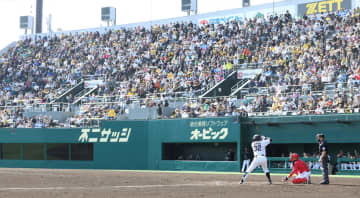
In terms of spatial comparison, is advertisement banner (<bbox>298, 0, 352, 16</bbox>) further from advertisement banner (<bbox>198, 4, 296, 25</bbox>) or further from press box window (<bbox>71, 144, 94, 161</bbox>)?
Answer: press box window (<bbox>71, 144, 94, 161</bbox>)

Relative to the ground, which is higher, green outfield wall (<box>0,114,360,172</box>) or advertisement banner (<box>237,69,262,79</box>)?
advertisement banner (<box>237,69,262,79</box>)

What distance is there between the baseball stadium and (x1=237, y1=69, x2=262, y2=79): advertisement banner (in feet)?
0.22

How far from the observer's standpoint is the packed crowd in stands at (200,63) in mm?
31094

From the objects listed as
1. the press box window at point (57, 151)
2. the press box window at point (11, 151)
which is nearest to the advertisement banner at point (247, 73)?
the press box window at point (57, 151)

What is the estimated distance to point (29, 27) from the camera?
6016 centimetres

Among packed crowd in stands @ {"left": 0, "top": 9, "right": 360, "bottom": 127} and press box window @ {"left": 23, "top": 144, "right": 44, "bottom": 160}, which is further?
press box window @ {"left": 23, "top": 144, "right": 44, "bottom": 160}

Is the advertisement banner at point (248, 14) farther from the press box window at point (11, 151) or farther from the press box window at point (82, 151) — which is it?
the press box window at point (11, 151)

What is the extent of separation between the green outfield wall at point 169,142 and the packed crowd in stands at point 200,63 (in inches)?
36.2

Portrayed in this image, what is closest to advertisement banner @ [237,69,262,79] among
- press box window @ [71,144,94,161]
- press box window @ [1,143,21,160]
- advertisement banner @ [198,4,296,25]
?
advertisement banner @ [198,4,296,25]

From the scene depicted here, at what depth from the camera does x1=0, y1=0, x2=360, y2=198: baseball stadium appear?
28.6 meters

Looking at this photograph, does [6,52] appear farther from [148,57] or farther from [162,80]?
[162,80]

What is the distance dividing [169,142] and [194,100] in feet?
10.7

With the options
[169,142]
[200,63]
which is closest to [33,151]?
[169,142]

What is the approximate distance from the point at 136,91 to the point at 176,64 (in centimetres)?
353
